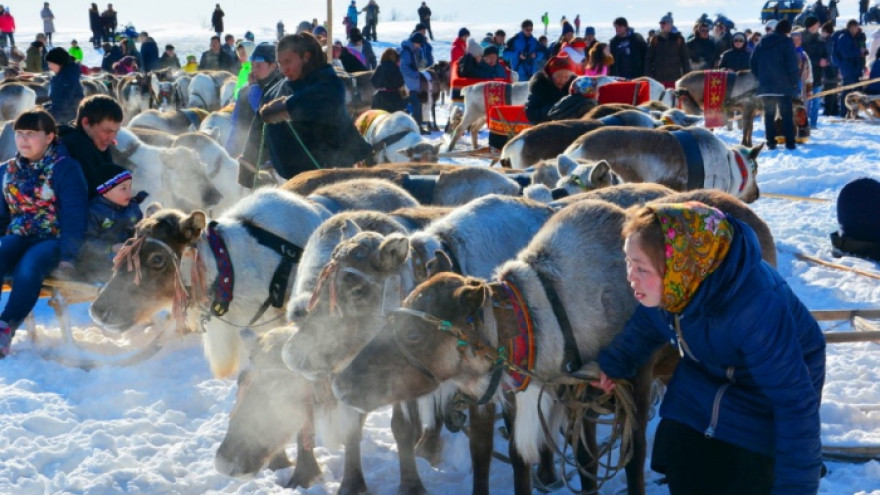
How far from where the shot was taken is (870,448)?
145 inches

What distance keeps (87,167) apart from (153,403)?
1658 millimetres

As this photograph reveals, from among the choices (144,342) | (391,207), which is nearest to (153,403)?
(144,342)

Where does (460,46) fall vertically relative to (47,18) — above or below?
below

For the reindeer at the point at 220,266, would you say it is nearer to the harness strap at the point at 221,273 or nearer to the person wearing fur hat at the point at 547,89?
the harness strap at the point at 221,273

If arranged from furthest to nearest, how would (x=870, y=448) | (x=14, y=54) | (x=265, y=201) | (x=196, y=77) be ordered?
(x=14, y=54)
(x=196, y=77)
(x=265, y=201)
(x=870, y=448)

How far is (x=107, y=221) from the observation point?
18.0ft

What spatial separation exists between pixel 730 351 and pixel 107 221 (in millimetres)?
4123

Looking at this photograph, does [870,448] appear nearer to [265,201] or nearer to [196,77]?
[265,201]

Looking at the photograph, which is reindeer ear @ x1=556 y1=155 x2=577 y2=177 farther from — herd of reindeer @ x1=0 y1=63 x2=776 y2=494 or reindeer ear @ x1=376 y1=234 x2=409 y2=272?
reindeer ear @ x1=376 y1=234 x2=409 y2=272

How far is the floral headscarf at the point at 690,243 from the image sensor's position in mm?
2324

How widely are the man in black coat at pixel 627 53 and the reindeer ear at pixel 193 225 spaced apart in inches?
495

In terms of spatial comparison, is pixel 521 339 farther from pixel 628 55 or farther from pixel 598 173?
pixel 628 55

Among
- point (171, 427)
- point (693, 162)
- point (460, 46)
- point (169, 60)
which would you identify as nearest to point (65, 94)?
point (171, 427)

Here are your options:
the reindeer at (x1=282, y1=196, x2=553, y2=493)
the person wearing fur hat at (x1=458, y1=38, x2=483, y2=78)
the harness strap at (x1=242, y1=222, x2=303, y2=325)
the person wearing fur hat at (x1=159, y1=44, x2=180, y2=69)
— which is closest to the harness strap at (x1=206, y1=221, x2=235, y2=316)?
the harness strap at (x1=242, y1=222, x2=303, y2=325)
